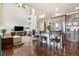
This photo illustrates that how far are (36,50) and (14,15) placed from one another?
80cm

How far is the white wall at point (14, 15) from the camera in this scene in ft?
7.55

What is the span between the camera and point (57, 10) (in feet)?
7.66

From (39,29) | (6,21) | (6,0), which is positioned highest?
(6,0)

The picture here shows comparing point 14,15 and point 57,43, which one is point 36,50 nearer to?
point 57,43

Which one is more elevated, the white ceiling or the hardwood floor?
the white ceiling

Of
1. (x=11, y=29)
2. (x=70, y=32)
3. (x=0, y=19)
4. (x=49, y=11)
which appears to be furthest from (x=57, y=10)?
A: (x=0, y=19)

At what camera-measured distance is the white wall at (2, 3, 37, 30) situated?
2.30 m

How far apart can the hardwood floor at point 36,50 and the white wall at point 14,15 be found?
0.41 m

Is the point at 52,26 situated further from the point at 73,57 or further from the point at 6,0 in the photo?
the point at 6,0

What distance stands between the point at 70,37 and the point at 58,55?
426mm

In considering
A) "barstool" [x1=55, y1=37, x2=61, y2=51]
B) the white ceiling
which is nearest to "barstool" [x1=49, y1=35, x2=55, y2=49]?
"barstool" [x1=55, y1=37, x2=61, y2=51]

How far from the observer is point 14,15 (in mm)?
2330

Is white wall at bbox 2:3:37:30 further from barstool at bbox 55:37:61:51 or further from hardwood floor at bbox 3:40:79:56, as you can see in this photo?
barstool at bbox 55:37:61:51

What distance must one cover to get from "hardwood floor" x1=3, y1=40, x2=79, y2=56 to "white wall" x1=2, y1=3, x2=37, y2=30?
1.36 feet
